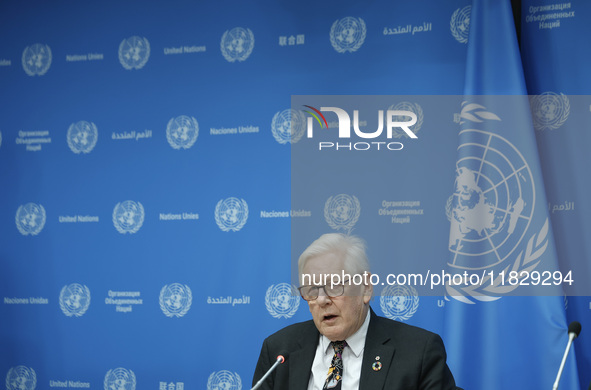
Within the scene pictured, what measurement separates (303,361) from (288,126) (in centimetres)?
170

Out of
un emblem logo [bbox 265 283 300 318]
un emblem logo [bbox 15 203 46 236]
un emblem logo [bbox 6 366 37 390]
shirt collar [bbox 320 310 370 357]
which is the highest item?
un emblem logo [bbox 15 203 46 236]

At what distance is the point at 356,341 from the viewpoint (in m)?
2.67

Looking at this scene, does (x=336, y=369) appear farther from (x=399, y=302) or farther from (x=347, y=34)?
(x=347, y=34)

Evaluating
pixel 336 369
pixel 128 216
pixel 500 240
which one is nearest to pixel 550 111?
pixel 500 240

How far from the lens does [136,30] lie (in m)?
4.39

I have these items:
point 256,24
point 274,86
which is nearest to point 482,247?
point 274,86

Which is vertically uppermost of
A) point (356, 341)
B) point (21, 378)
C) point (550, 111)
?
point (550, 111)

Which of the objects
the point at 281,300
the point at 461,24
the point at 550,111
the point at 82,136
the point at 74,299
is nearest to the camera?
the point at 550,111

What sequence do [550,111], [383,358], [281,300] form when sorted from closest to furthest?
[383,358]
[550,111]
[281,300]

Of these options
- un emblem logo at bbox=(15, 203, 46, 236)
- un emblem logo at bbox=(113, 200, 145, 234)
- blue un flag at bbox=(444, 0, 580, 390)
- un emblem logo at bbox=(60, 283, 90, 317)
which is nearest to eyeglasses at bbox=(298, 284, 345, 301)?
blue un flag at bbox=(444, 0, 580, 390)

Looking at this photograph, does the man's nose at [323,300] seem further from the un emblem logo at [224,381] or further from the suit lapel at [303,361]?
the un emblem logo at [224,381]

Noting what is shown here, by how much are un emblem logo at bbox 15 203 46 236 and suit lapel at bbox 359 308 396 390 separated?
8.89ft

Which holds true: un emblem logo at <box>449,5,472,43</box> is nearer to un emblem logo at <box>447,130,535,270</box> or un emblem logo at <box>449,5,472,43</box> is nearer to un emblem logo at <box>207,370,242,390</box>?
un emblem logo at <box>447,130,535,270</box>

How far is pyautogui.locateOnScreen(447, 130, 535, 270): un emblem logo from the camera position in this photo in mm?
3258
